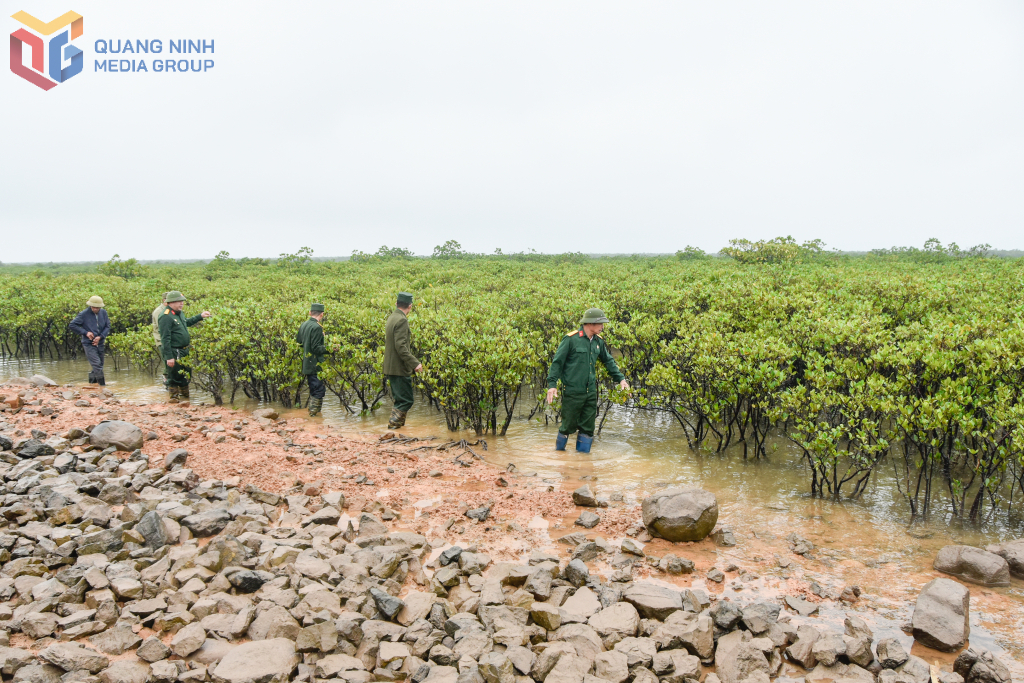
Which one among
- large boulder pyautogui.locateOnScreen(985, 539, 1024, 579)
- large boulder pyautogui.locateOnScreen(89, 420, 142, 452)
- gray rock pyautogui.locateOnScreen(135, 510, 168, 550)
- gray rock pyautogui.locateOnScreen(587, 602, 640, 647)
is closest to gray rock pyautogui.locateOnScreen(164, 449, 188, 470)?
large boulder pyautogui.locateOnScreen(89, 420, 142, 452)

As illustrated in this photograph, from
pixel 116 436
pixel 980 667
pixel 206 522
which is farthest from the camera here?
pixel 116 436

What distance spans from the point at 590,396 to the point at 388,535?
145 inches

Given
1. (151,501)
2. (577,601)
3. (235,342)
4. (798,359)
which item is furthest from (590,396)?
(235,342)

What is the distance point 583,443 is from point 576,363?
117 centimetres

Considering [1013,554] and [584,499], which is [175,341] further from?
[1013,554]

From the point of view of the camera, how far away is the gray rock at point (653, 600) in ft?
13.6

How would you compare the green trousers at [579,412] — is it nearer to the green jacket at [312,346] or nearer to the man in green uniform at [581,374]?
the man in green uniform at [581,374]

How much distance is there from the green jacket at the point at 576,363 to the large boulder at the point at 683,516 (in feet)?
8.43

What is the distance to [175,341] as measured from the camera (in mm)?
11102

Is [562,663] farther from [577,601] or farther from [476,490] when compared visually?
[476,490]

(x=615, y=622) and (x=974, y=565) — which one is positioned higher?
(x=974, y=565)

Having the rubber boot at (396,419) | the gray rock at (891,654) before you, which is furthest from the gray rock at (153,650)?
the rubber boot at (396,419)

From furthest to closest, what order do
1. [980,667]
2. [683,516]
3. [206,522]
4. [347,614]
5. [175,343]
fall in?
[175,343], [683,516], [206,522], [347,614], [980,667]

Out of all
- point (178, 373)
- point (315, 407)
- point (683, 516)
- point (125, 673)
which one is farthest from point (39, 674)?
point (178, 373)
